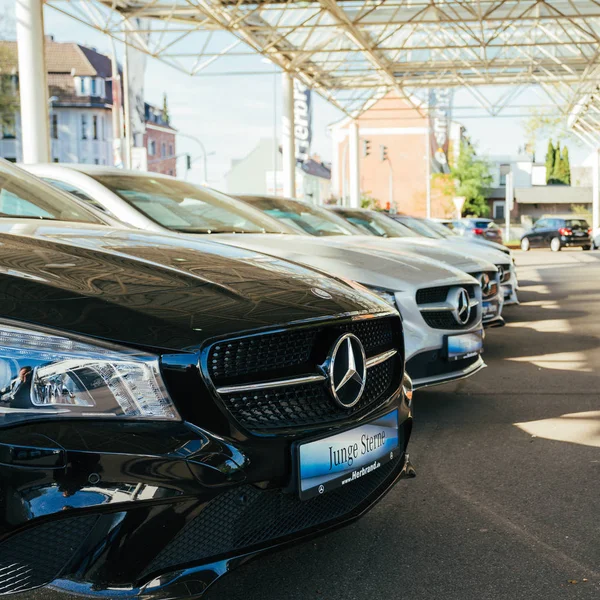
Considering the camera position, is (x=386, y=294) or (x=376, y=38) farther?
(x=376, y=38)

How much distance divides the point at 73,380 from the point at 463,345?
3190 mm

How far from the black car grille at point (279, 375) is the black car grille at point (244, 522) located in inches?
7.7

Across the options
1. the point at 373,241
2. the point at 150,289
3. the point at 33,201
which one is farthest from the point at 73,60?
the point at 150,289

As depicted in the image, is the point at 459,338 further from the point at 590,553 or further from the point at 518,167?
the point at 518,167

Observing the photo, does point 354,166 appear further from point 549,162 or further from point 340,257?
point 549,162

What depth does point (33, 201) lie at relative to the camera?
148 inches

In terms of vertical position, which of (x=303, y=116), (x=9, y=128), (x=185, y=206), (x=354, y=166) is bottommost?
(x=185, y=206)

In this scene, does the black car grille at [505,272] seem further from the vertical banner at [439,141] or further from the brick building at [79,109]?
the vertical banner at [439,141]

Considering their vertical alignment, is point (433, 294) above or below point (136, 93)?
below

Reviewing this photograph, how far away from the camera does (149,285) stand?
2412mm

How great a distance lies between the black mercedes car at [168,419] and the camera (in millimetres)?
1929

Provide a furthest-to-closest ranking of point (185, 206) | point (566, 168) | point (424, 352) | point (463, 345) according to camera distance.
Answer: point (566, 168), point (185, 206), point (463, 345), point (424, 352)

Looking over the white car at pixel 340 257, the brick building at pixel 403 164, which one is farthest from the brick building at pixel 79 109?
the white car at pixel 340 257

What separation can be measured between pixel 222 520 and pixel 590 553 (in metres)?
1.47
